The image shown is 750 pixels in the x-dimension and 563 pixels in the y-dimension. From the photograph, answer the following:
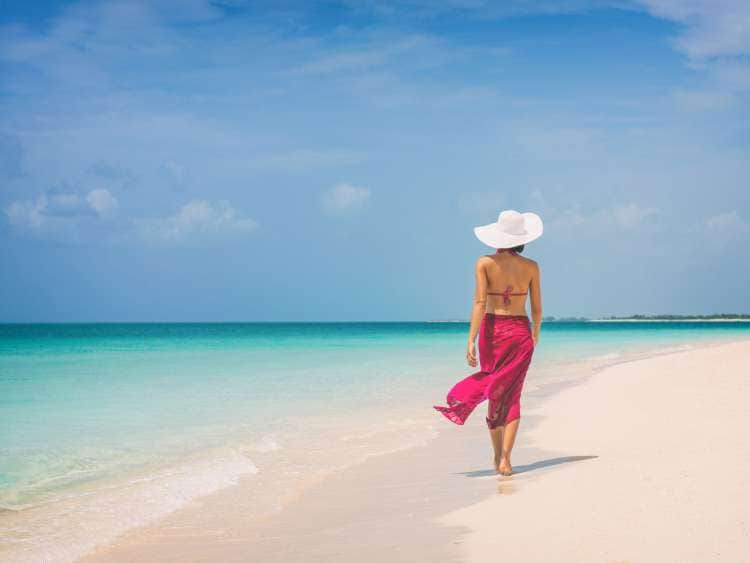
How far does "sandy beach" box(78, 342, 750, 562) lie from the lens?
3.66m

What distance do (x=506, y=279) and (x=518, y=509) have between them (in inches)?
69.3

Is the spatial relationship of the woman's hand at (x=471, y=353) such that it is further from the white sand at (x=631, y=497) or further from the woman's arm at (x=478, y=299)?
the white sand at (x=631, y=497)

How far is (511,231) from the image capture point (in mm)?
5480

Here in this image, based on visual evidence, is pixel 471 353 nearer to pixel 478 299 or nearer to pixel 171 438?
pixel 478 299

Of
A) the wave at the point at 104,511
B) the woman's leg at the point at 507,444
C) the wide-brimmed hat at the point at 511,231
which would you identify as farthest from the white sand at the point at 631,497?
the wave at the point at 104,511

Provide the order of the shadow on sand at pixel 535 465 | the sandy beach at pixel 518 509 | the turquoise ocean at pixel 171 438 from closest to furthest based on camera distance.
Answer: the sandy beach at pixel 518 509, the turquoise ocean at pixel 171 438, the shadow on sand at pixel 535 465

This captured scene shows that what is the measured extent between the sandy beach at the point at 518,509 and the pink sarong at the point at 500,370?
0.50 m

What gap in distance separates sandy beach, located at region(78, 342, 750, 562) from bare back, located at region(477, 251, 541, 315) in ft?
4.06

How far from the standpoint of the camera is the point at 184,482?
20.6ft

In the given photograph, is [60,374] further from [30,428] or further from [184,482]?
[184,482]

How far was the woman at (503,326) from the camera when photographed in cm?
550

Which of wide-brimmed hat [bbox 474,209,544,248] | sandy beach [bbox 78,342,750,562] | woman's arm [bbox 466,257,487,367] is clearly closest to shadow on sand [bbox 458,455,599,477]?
sandy beach [bbox 78,342,750,562]

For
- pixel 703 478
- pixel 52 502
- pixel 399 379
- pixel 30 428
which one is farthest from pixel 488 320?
pixel 399 379

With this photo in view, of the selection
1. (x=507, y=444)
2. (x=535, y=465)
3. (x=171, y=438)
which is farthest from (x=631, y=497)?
(x=171, y=438)
